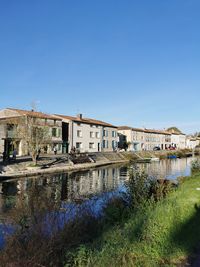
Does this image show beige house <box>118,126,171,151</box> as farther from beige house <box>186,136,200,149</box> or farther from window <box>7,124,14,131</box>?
window <box>7,124,14,131</box>

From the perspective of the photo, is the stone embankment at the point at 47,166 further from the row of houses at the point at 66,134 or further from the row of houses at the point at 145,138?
the row of houses at the point at 145,138

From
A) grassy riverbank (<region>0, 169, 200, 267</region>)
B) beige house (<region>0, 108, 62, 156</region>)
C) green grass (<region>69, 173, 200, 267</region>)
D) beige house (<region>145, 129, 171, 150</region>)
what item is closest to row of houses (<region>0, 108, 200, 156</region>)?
beige house (<region>0, 108, 62, 156</region>)

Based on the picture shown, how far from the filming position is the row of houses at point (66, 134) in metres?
45.1

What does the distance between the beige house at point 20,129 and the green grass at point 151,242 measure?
30.9 metres

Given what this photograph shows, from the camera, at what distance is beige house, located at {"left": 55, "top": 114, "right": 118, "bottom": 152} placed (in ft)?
198

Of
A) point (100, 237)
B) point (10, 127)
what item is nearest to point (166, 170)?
point (10, 127)

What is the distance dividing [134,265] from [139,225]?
1.98m

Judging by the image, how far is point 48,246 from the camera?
6.65 metres

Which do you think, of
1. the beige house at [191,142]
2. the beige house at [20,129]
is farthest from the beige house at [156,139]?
the beige house at [20,129]

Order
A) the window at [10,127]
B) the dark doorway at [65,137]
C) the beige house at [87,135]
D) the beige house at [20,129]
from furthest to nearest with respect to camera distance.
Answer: the beige house at [87,135] → the dark doorway at [65,137] → the window at [10,127] → the beige house at [20,129]

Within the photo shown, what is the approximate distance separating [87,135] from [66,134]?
6.14 m

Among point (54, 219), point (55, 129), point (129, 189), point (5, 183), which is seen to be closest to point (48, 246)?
point (54, 219)

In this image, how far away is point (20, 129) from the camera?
4194 centimetres

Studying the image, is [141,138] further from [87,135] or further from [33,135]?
[33,135]
